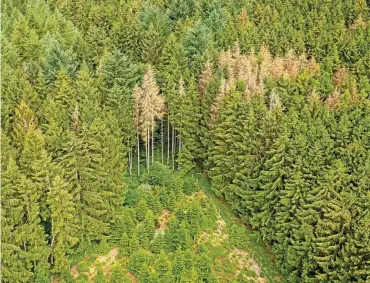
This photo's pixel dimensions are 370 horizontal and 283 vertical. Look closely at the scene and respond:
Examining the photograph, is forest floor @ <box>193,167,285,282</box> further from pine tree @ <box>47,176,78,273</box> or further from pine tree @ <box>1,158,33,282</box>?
pine tree @ <box>1,158,33,282</box>

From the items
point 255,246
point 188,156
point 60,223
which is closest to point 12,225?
point 60,223

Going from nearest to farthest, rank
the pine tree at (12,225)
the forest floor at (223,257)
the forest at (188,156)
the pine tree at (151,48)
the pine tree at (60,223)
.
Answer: the pine tree at (12,225) → the pine tree at (60,223) → the forest at (188,156) → the forest floor at (223,257) → the pine tree at (151,48)

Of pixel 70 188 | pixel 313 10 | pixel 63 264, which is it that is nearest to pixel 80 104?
pixel 70 188

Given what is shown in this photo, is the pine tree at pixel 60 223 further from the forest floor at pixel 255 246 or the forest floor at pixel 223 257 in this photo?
the forest floor at pixel 255 246

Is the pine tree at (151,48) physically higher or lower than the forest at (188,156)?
higher

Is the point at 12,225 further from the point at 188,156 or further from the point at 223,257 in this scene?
the point at 188,156

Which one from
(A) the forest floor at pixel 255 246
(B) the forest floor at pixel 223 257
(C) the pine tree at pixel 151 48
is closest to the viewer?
(B) the forest floor at pixel 223 257

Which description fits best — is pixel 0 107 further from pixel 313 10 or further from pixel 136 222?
pixel 313 10

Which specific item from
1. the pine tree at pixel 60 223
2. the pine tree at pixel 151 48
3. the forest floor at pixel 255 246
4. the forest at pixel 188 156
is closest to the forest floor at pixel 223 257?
the forest floor at pixel 255 246
